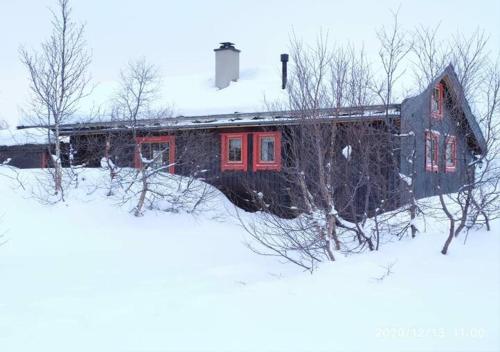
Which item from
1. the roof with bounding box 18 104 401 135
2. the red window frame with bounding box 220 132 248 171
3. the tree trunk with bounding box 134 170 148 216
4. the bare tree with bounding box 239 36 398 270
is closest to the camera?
the bare tree with bounding box 239 36 398 270

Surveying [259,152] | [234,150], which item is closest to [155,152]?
[234,150]

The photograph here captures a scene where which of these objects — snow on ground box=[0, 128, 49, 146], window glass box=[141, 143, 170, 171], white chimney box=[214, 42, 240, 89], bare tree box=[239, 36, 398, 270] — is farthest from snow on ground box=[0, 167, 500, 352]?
snow on ground box=[0, 128, 49, 146]

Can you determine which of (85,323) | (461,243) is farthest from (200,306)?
(461,243)

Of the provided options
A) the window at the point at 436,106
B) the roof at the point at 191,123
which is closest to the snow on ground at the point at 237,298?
the window at the point at 436,106

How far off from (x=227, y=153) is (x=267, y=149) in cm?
128

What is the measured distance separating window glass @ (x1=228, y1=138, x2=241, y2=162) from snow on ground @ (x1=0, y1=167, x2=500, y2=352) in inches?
208

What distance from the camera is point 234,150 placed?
16.8 metres

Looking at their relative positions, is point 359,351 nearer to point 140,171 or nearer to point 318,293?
point 318,293

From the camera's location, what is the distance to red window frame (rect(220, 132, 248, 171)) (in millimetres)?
16453

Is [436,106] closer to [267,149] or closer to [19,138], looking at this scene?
[267,149]

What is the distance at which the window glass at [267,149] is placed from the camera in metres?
16.2

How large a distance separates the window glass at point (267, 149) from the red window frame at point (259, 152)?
3.4 inches

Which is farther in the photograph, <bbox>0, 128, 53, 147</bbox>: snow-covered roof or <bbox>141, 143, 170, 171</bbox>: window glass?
<bbox>0, 128, 53, 147</bbox>: snow-covered roof

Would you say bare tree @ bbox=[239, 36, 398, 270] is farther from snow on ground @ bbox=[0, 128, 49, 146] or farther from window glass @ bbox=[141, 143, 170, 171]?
snow on ground @ bbox=[0, 128, 49, 146]
